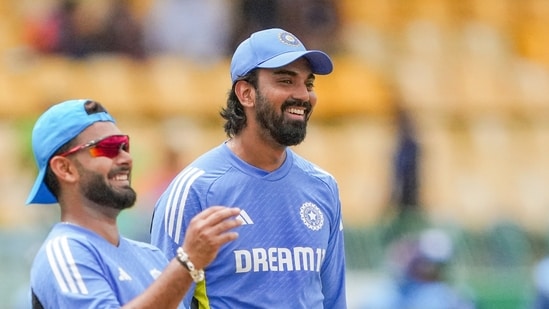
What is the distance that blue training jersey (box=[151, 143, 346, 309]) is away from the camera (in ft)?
19.8

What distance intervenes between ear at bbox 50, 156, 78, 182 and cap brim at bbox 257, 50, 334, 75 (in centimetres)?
100

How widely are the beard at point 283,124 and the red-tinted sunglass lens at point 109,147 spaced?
0.75 meters

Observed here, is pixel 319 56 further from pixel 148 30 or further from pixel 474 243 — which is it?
pixel 148 30

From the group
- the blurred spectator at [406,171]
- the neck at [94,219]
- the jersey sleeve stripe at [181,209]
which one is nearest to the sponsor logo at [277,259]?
the jersey sleeve stripe at [181,209]

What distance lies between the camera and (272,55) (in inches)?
241

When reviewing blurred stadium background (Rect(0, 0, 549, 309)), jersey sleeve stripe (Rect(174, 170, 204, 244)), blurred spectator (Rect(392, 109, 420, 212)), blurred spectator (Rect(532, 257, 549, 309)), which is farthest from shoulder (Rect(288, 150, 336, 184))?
blurred spectator (Rect(392, 109, 420, 212))

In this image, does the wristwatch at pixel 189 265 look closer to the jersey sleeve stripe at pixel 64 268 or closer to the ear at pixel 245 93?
the jersey sleeve stripe at pixel 64 268

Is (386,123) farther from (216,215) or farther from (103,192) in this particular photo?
(216,215)

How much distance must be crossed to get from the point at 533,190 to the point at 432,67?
225 centimetres

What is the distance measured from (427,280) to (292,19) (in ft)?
21.1

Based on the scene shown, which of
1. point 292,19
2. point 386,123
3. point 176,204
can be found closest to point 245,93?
point 176,204

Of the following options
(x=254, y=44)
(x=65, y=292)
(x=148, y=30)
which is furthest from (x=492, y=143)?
(x=65, y=292)

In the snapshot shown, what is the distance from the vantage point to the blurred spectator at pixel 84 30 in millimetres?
15688

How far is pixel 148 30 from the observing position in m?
16.6
